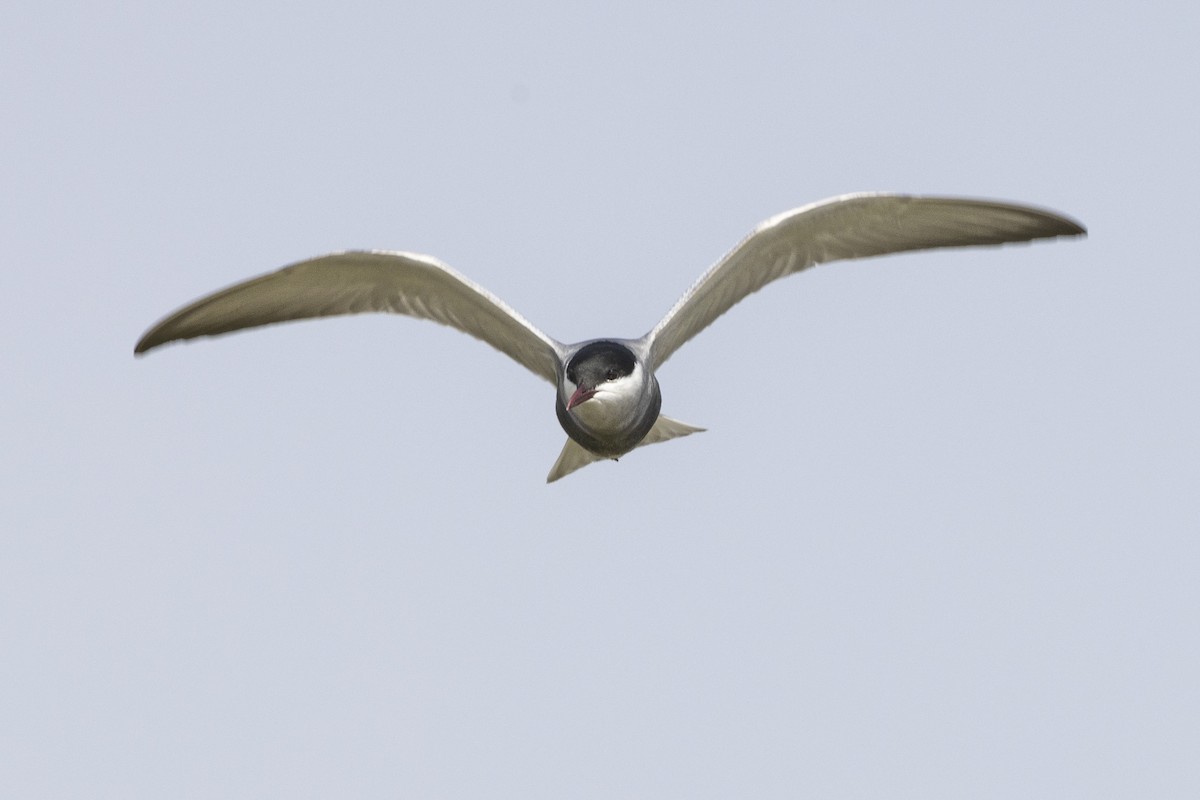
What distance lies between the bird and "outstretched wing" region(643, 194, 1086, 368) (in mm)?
11

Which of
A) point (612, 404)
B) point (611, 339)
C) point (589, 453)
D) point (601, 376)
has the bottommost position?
point (589, 453)

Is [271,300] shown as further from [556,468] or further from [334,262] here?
[556,468]

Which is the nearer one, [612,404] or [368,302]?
[612,404]

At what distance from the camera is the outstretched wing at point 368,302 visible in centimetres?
1380

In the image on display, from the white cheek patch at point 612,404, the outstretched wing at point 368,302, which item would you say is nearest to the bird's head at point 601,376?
the white cheek patch at point 612,404

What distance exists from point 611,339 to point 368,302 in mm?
2531

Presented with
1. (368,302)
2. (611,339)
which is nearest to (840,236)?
(611,339)

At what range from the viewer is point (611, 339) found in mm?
13055

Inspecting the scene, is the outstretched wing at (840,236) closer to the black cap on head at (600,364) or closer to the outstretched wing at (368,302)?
the black cap on head at (600,364)

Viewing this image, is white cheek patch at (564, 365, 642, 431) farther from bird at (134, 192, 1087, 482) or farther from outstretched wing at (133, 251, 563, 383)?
outstretched wing at (133, 251, 563, 383)

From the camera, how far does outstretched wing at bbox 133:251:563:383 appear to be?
45.3 ft

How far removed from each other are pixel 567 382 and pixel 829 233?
2390mm

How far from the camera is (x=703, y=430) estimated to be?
14.6 m

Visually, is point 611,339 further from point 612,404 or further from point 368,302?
point 368,302
